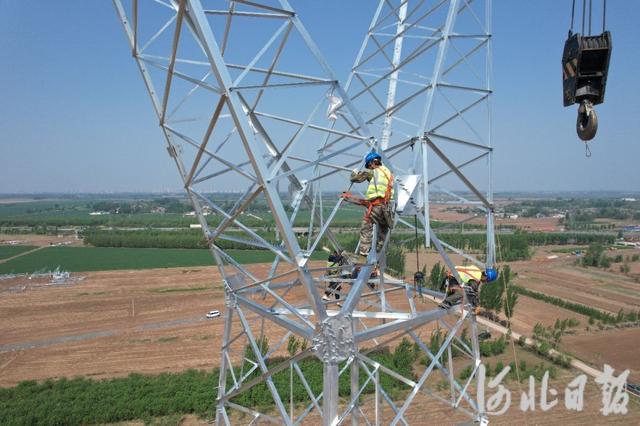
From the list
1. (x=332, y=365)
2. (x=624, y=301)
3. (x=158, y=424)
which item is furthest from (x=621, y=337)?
(x=332, y=365)

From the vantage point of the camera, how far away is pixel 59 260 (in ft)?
230

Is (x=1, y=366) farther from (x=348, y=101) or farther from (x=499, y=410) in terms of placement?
(x=348, y=101)

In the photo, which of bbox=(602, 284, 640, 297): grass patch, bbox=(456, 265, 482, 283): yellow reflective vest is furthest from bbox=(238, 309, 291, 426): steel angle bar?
bbox=(602, 284, 640, 297): grass patch

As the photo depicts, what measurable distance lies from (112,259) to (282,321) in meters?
71.1

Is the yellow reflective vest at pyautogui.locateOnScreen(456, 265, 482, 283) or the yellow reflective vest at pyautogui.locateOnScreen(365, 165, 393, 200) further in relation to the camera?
the yellow reflective vest at pyautogui.locateOnScreen(456, 265, 482, 283)

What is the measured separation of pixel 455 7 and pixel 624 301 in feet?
153

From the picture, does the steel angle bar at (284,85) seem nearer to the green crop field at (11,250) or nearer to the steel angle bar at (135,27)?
the steel angle bar at (135,27)

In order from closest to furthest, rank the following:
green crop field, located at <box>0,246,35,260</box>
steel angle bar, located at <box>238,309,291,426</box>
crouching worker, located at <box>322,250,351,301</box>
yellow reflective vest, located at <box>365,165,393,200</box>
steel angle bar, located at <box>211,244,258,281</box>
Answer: yellow reflective vest, located at <box>365,165,393,200</box>
steel angle bar, located at <box>238,309,291,426</box>
steel angle bar, located at <box>211,244,258,281</box>
crouching worker, located at <box>322,250,351,301</box>
green crop field, located at <box>0,246,35,260</box>

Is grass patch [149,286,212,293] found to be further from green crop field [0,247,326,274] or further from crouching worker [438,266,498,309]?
crouching worker [438,266,498,309]

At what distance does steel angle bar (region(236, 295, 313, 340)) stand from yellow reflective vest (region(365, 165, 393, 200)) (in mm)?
2379

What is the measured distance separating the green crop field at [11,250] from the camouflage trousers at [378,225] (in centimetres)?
8332

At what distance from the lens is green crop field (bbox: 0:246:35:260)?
76.4 m

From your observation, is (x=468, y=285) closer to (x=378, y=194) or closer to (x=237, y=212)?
(x=378, y=194)

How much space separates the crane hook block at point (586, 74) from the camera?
Result: 7.39 m
